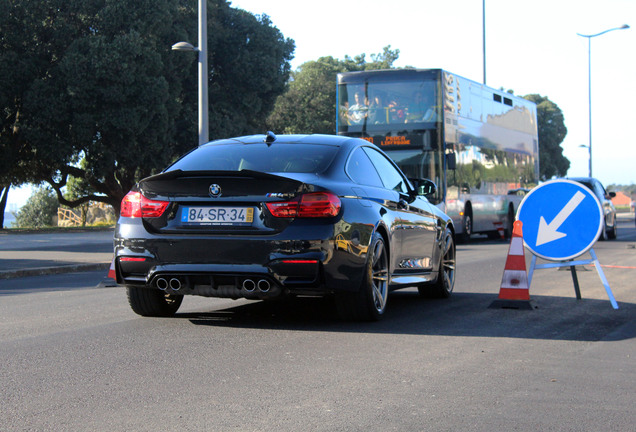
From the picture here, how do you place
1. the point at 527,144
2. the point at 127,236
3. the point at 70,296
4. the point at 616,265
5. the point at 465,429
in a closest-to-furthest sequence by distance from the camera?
the point at 465,429
the point at 127,236
the point at 70,296
the point at 616,265
the point at 527,144

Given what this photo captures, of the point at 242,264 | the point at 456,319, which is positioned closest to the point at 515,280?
the point at 456,319

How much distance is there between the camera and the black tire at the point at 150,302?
7848 millimetres

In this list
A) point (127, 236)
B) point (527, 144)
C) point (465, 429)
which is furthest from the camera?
point (527, 144)

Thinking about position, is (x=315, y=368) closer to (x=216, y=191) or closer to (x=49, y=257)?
(x=216, y=191)

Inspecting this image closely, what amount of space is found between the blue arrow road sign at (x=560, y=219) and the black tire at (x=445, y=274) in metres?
1.00

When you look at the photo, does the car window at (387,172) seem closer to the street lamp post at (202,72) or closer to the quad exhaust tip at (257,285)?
the quad exhaust tip at (257,285)

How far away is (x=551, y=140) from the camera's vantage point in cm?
9456

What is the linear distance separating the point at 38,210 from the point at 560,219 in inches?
2078

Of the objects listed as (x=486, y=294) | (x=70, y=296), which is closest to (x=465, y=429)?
(x=486, y=294)

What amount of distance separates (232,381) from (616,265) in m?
12.1

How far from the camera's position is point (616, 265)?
1591 centimetres

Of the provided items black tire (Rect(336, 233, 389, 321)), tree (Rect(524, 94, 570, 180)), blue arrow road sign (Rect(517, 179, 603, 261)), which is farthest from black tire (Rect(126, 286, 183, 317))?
tree (Rect(524, 94, 570, 180))

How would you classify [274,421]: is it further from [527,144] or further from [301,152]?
[527,144]

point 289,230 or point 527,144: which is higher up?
point 527,144
